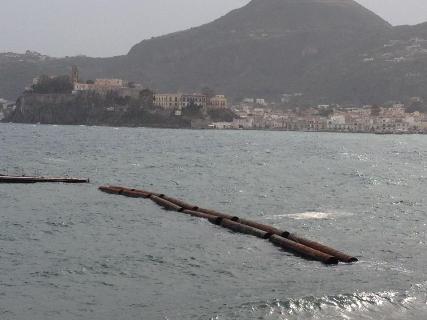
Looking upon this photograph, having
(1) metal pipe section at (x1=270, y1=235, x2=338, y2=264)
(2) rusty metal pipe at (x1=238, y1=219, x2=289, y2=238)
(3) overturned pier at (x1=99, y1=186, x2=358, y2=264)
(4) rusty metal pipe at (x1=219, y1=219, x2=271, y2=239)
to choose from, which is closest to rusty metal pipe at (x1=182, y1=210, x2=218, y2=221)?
(3) overturned pier at (x1=99, y1=186, x2=358, y2=264)

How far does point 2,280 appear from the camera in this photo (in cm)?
2516

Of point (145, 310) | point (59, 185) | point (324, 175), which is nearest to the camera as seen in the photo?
point (145, 310)

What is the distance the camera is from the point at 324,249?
30.2m

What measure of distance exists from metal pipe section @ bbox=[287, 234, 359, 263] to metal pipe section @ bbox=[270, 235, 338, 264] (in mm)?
358

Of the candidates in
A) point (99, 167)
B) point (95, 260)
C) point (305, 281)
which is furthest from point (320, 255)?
point (99, 167)

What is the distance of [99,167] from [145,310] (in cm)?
6522

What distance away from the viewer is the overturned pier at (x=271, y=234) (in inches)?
1153

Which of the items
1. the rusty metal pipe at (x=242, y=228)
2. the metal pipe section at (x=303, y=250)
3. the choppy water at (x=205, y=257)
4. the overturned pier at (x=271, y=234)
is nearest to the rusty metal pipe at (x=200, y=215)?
the overturned pier at (x=271, y=234)

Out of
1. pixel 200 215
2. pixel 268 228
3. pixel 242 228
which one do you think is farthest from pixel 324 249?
pixel 200 215

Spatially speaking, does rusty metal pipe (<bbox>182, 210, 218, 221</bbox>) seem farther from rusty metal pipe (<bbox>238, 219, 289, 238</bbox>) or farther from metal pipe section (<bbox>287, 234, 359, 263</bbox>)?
metal pipe section (<bbox>287, 234, 359, 263</bbox>)

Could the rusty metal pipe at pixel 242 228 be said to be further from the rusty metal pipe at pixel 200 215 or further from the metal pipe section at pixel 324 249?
the metal pipe section at pixel 324 249

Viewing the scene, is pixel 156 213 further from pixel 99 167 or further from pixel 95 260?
pixel 99 167

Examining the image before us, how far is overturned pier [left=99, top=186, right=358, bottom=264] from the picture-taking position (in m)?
29.3

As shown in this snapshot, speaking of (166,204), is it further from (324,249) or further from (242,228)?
(324,249)
